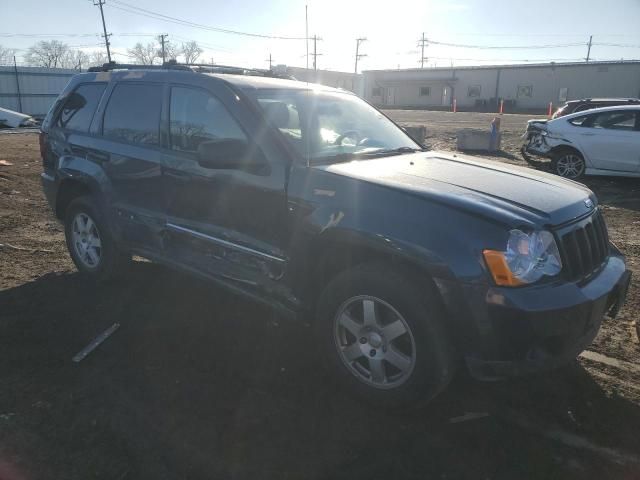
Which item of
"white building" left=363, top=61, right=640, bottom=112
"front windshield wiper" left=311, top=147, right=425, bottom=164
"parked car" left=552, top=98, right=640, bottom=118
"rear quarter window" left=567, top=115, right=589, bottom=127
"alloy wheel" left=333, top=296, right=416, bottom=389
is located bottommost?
"alloy wheel" left=333, top=296, right=416, bottom=389

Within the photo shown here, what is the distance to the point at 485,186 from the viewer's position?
3.12 m

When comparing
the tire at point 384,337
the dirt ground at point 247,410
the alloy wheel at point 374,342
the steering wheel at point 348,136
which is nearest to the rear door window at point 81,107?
the dirt ground at point 247,410

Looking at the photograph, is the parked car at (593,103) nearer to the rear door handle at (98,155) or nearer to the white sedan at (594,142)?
the white sedan at (594,142)

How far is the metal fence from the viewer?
29188 millimetres

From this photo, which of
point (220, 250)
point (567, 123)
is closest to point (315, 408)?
point (220, 250)

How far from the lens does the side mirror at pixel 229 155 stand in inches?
128

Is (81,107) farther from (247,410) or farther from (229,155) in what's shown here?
(247,410)

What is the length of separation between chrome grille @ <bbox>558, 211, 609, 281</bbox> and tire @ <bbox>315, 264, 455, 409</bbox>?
2.53 ft

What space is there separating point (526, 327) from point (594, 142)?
9.53 m

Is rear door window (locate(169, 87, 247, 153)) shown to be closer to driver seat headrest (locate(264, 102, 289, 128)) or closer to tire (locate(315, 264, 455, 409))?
driver seat headrest (locate(264, 102, 289, 128))

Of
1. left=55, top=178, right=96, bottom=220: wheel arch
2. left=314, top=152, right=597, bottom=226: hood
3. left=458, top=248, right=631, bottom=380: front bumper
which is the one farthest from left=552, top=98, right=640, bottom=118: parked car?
left=55, top=178, right=96, bottom=220: wheel arch

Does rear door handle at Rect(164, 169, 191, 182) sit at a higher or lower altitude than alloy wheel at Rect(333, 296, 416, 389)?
higher

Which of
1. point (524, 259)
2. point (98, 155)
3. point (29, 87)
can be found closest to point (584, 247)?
point (524, 259)

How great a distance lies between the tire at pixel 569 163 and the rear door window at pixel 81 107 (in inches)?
372
